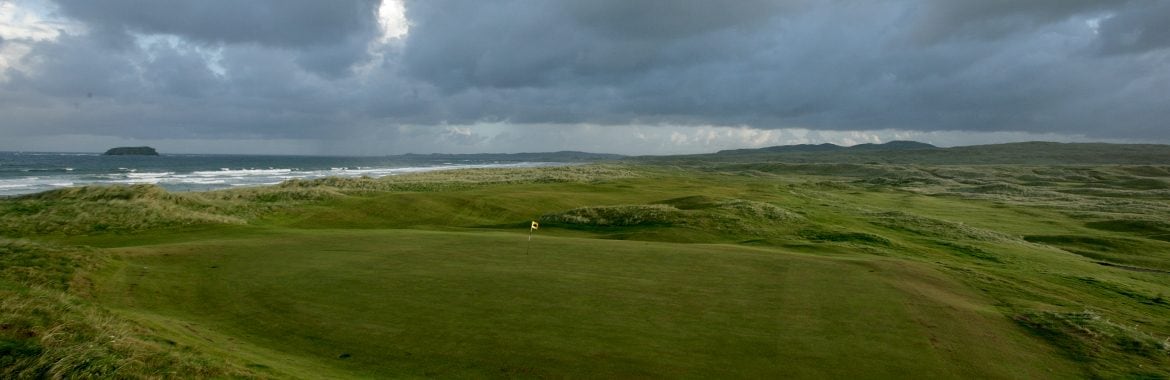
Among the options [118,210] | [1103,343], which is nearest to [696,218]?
[1103,343]

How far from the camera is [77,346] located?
26.4 feet

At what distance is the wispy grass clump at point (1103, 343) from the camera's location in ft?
36.5

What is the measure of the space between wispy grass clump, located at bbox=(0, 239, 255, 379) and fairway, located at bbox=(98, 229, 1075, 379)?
0.86m

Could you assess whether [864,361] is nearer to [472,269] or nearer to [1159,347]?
[1159,347]

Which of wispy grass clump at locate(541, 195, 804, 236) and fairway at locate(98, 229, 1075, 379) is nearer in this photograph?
fairway at locate(98, 229, 1075, 379)

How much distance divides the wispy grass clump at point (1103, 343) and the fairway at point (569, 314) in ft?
1.94

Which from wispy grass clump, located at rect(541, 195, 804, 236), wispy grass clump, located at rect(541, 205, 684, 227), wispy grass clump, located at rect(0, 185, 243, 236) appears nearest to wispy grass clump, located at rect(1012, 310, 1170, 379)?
wispy grass clump, located at rect(541, 195, 804, 236)

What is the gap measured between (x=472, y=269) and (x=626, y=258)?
16.5 ft

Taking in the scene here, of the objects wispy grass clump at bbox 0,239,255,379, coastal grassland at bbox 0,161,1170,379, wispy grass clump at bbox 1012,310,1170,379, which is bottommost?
wispy grass clump at bbox 1012,310,1170,379

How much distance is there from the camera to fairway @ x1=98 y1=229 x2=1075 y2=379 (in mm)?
10266

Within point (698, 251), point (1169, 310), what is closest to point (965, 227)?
point (1169, 310)

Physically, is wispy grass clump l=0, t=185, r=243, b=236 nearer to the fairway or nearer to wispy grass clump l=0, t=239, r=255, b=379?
the fairway

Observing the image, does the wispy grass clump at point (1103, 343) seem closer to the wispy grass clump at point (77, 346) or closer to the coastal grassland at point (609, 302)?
the coastal grassland at point (609, 302)

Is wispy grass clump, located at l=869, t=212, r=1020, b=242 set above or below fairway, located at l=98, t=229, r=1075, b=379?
below
